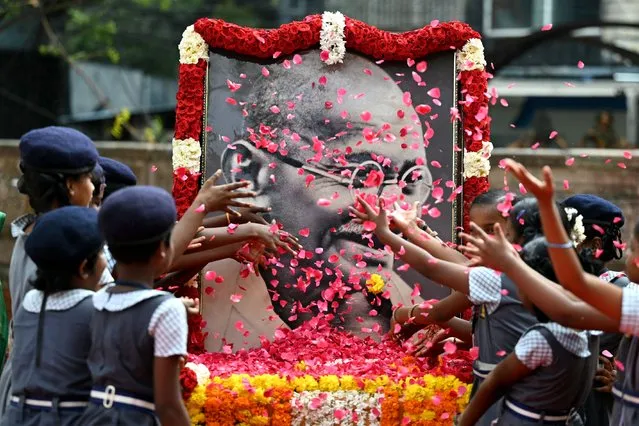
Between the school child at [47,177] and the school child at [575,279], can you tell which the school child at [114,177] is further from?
the school child at [575,279]

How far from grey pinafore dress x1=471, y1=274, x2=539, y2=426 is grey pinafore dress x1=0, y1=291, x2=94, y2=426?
6.19 ft

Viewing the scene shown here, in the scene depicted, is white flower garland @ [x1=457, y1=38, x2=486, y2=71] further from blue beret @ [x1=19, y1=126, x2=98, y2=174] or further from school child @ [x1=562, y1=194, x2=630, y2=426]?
blue beret @ [x1=19, y1=126, x2=98, y2=174]

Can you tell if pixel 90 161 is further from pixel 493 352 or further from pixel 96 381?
Answer: pixel 493 352

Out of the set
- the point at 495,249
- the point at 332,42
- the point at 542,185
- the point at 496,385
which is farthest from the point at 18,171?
the point at 542,185

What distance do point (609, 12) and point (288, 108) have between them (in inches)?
600

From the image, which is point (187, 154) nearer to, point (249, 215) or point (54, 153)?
point (249, 215)

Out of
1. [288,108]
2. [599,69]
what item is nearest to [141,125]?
[599,69]

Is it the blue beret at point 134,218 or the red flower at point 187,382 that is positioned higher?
the blue beret at point 134,218

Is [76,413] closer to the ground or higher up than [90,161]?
closer to the ground

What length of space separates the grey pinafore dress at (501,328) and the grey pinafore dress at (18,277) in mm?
2109

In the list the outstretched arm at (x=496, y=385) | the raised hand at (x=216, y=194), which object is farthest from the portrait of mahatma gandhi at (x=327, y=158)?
the outstretched arm at (x=496, y=385)

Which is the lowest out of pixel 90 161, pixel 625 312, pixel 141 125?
pixel 141 125

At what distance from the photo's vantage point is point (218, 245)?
593 cm

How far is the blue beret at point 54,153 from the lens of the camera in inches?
186
